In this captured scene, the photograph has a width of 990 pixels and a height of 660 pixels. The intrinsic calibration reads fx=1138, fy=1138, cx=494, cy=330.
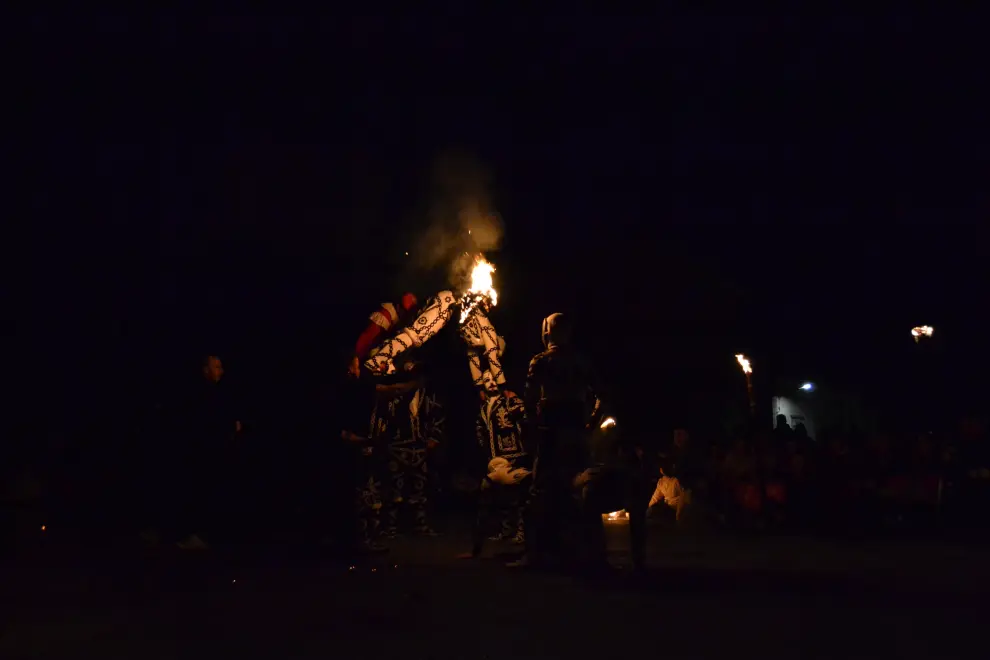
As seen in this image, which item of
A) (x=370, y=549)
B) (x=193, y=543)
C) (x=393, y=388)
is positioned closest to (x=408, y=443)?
(x=393, y=388)

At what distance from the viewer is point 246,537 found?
12875 millimetres

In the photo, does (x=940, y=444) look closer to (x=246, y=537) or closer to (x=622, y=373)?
(x=246, y=537)

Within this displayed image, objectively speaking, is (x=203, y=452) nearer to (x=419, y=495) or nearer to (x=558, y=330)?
(x=419, y=495)

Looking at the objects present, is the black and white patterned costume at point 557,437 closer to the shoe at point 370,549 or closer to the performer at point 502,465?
the performer at point 502,465

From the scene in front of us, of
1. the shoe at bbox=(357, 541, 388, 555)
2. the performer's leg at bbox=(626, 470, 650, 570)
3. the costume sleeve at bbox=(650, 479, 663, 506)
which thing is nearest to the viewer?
the performer's leg at bbox=(626, 470, 650, 570)

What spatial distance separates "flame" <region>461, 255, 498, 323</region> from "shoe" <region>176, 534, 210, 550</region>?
3.64 meters

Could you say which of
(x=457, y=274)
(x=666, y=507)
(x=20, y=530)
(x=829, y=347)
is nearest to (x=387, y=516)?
(x=457, y=274)

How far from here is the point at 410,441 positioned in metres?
13.1

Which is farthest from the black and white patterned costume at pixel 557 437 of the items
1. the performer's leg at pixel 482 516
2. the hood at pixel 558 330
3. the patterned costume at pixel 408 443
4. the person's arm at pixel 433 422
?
the person's arm at pixel 433 422

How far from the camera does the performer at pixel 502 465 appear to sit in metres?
10.8

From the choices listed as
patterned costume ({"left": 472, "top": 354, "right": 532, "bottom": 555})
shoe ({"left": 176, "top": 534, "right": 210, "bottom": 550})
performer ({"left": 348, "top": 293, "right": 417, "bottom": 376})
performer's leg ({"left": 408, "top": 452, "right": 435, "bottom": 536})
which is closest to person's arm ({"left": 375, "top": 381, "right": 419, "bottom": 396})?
performer ({"left": 348, "top": 293, "right": 417, "bottom": 376})

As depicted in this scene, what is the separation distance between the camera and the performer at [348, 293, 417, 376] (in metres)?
12.6

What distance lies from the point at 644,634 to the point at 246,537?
7.20 metres

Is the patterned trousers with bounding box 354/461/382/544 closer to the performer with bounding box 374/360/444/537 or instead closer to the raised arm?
the performer with bounding box 374/360/444/537
